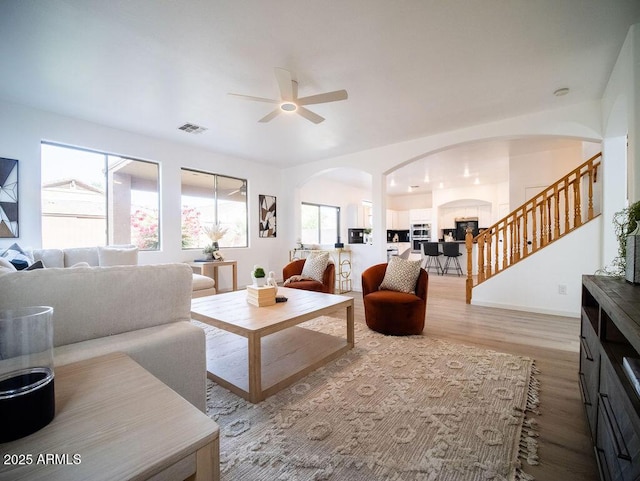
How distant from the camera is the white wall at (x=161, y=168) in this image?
137 inches

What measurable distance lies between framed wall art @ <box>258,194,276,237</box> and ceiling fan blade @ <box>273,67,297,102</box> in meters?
3.72

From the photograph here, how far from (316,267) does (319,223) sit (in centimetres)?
457

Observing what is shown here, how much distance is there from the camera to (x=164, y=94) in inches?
126

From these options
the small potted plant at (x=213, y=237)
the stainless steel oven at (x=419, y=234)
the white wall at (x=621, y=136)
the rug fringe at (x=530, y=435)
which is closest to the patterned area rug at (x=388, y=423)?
the rug fringe at (x=530, y=435)

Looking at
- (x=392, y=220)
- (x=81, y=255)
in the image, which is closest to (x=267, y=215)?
(x=81, y=255)

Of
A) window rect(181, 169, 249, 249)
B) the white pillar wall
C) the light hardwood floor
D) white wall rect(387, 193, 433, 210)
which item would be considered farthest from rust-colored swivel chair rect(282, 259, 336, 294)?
white wall rect(387, 193, 433, 210)

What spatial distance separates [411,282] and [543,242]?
2.43 metres

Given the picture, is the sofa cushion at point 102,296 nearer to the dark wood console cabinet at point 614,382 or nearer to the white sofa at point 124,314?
the white sofa at point 124,314

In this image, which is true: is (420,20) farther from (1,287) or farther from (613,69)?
(1,287)

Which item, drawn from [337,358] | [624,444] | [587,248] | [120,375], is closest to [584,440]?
[624,444]

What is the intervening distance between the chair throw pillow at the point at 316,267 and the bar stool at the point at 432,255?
5025 mm

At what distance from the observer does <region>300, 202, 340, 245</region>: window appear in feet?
26.5

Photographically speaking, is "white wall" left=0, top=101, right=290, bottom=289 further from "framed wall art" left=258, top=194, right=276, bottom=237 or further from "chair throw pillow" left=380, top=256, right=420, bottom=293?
"chair throw pillow" left=380, top=256, right=420, bottom=293

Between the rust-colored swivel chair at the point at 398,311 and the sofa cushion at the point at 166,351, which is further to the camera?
the rust-colored swivel chair at the point at 398,311
